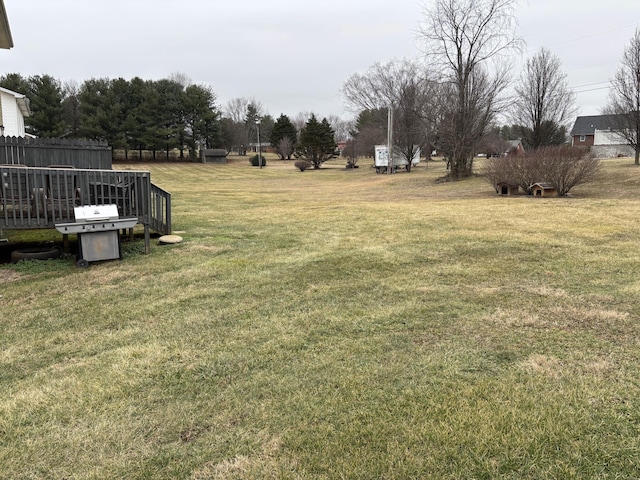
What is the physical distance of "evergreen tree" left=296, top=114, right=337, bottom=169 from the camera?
4775 cm

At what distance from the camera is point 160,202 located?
7.73m

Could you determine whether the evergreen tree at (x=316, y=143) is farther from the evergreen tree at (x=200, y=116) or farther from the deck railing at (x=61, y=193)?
the deck railing at (x=61, y=193)

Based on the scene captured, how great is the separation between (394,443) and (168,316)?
2531 millimetres

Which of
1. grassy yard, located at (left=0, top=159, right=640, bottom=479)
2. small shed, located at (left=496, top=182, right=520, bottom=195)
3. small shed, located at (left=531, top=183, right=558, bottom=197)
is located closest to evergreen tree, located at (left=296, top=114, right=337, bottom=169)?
small shed, located at (left=496, top=182, right=520, bottom=195)

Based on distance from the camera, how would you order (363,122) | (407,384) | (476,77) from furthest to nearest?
1. (363,122)
2. (476,77)
3. (407,384)

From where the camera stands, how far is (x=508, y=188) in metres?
14.6

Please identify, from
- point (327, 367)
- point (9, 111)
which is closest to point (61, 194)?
point (327, 367)

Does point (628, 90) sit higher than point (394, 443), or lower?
higher

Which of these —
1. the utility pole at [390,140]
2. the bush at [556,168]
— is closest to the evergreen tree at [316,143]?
the utility pole at [390,140]

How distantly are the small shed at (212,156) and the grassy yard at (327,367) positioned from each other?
47146 millimetres

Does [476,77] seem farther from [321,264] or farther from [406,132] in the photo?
[321,264]

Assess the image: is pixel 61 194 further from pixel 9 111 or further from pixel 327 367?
pixel 9 111

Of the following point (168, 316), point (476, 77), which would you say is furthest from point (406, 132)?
point (168, 316)

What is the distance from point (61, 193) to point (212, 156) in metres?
46.6
